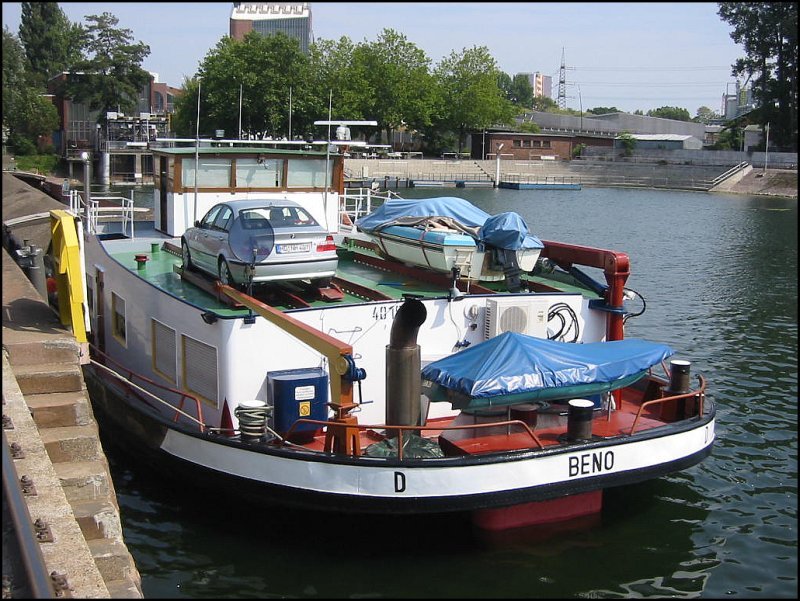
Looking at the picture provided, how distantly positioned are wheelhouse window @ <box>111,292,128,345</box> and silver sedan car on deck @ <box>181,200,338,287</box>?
2.62m

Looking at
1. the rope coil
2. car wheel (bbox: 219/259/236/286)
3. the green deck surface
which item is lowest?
the rope coil

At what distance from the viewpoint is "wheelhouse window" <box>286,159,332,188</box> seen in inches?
730

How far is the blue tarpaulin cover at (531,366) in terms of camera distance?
10.8 m

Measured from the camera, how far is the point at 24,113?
8294cm

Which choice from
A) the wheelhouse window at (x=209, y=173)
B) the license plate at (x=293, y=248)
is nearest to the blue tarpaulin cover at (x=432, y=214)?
the wheelhouse window at (x=209, y=173)

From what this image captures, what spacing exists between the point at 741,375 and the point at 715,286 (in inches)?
514

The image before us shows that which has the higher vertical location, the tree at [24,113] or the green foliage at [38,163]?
the tree at [24,113]

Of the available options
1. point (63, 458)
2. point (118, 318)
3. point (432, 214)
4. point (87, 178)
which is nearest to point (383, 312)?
point (432, 214)

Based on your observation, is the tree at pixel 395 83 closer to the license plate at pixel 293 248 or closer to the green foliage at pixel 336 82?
the green foliage at pixel 336 82

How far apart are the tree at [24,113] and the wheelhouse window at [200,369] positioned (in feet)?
242

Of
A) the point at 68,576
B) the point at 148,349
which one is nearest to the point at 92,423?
the point at 148,349

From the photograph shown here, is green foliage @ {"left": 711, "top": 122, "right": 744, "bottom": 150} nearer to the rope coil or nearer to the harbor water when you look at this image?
the harbor water

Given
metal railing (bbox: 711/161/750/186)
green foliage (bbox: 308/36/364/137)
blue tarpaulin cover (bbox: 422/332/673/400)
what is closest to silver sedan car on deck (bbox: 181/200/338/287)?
blue tarpaulin cover (bbox: 422/332/673/400)

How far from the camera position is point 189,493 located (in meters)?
12.9
